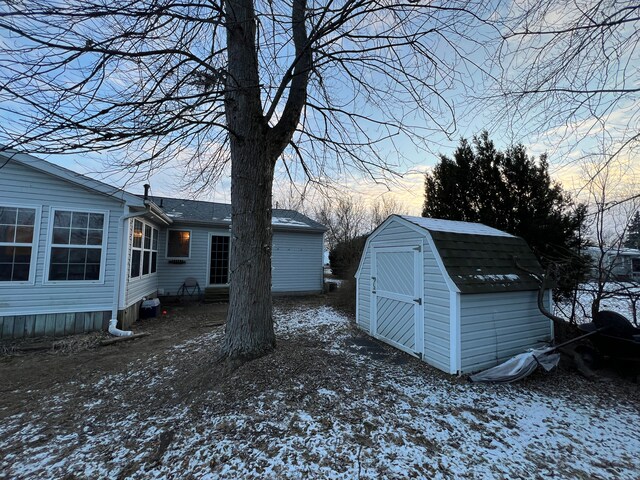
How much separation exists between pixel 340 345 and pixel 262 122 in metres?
4.38

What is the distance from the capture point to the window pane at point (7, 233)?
18.4 feet

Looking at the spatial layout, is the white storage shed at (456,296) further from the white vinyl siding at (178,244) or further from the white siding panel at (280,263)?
the white vinyl siding at (178,244)

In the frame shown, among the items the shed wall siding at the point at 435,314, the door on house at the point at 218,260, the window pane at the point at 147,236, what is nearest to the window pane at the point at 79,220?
the window pane at the point at 147,236

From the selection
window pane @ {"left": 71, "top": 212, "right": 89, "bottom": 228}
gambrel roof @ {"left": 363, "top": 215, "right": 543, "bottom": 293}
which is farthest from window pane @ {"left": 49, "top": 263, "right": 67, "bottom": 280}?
gambrel roof @ {"left": 363, "top": 215, "right": 543, "bottom": 293}

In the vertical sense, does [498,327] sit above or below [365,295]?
below

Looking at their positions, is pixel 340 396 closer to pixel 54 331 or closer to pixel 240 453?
pixel 240 453

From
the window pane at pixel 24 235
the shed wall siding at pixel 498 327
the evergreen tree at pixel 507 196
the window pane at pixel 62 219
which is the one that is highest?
the evergreen tree at pixel 507 196

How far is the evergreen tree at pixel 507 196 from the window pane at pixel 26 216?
12395 millimetres

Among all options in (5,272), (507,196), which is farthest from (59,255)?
(507,196)

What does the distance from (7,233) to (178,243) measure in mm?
5008

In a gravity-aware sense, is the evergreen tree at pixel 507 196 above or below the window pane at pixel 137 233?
above

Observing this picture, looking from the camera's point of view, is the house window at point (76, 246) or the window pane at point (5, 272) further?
the house window at point (76, 246)

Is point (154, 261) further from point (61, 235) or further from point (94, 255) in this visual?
point (61, 235)

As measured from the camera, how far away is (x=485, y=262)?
486cm
